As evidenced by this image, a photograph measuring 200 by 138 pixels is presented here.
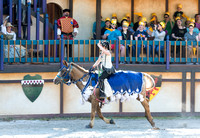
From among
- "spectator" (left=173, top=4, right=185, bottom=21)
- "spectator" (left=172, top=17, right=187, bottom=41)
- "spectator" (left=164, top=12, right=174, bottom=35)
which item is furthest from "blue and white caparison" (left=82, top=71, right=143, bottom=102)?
"spectator" (left=173, top=4, right=185, bottom=21)

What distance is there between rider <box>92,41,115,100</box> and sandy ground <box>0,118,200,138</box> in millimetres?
1124

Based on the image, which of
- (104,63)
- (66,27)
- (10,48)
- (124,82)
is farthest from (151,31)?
(10,48)

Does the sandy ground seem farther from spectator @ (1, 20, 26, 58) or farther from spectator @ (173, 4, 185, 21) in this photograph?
spectator @ (173, 4, 185, 21)

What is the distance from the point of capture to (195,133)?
12.9 metres

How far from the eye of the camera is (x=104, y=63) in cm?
1341

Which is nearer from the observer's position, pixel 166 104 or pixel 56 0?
pixel 166 104

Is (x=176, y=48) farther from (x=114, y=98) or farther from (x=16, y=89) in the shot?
(x=16, y=89)

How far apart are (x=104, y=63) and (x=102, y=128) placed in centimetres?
177

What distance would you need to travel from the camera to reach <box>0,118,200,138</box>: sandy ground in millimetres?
12609

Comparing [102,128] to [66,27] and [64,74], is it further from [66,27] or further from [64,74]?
[66,27]

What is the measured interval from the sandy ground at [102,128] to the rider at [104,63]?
44.2 inches

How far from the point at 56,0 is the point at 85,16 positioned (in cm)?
121

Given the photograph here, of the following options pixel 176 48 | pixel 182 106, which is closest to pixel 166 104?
pixel 182 106

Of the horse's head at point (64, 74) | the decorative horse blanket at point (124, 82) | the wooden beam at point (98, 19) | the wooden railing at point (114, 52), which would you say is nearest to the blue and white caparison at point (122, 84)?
the decorative horse blanket at point (124, 82)
